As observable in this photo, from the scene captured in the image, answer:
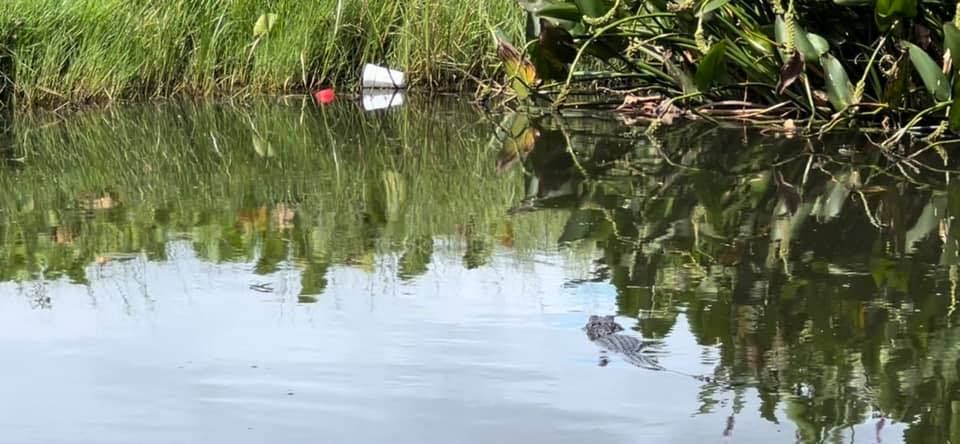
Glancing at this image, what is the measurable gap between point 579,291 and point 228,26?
5.79 metres

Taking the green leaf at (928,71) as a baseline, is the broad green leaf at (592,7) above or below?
above

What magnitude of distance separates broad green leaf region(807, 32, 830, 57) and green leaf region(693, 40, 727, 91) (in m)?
0.34

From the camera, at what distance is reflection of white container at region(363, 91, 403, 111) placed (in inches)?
327

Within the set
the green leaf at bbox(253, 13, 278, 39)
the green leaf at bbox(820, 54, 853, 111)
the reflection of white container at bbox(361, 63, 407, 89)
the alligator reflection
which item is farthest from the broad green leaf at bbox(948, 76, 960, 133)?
the green leaf at bbox(253, 13, 278, 39)

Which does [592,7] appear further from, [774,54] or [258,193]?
[258,193]

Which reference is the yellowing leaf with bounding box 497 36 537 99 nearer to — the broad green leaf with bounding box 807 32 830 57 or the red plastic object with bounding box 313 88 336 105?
the broad green leaf with bounding box 807 32 830 57

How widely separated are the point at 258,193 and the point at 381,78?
4.31 meters

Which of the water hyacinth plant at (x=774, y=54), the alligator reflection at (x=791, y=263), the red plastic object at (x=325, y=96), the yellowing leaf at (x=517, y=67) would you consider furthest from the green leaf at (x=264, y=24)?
the alligator reflection at (x=791, y=263)

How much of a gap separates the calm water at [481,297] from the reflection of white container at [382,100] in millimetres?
2475

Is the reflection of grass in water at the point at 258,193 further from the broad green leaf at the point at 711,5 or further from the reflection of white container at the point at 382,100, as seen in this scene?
the broad green leaf at the point at 711,5

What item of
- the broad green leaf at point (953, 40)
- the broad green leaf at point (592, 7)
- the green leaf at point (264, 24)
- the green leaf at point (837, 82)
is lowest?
the green leaf at point (837, 82)

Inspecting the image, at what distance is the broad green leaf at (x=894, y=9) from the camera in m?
5.16

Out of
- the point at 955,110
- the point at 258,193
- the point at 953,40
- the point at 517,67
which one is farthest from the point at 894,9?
the point at 258,193

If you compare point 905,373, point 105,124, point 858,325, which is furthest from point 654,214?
point 105,124
